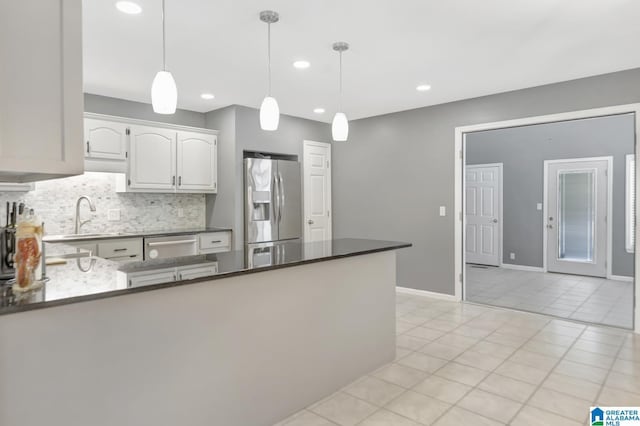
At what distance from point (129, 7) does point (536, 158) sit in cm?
674

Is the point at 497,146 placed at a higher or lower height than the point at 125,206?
higher

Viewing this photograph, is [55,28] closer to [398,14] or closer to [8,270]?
[8,270]

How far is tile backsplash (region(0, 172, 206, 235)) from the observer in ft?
13.3

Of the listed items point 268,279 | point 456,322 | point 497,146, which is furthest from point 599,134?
point 268,279

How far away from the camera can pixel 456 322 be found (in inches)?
161

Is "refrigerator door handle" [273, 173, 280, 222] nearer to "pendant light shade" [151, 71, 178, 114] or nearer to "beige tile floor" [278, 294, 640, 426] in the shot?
"beige tile floor" [278, 294, 640, 426]

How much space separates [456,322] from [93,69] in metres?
4.35

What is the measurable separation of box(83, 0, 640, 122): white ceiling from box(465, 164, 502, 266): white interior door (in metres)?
3.38

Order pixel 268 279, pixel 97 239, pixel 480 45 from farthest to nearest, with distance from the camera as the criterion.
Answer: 1. pixel 97 239
2. pixel 480 45
3. pixel 268 279

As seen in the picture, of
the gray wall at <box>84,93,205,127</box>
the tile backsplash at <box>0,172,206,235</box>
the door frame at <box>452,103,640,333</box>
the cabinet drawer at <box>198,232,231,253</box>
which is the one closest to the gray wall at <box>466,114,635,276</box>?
the door frame at <box>452,103,640,333</box>

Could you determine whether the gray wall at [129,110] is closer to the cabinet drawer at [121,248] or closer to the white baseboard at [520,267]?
the cabinet drawer at [121,248]

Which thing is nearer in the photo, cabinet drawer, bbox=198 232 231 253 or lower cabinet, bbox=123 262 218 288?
lower cabinet, bbox=123 262 218 288

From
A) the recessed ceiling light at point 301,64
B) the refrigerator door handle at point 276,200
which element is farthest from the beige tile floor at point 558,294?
the recessed ceiling light at point 301,64

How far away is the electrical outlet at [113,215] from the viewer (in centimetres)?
452
